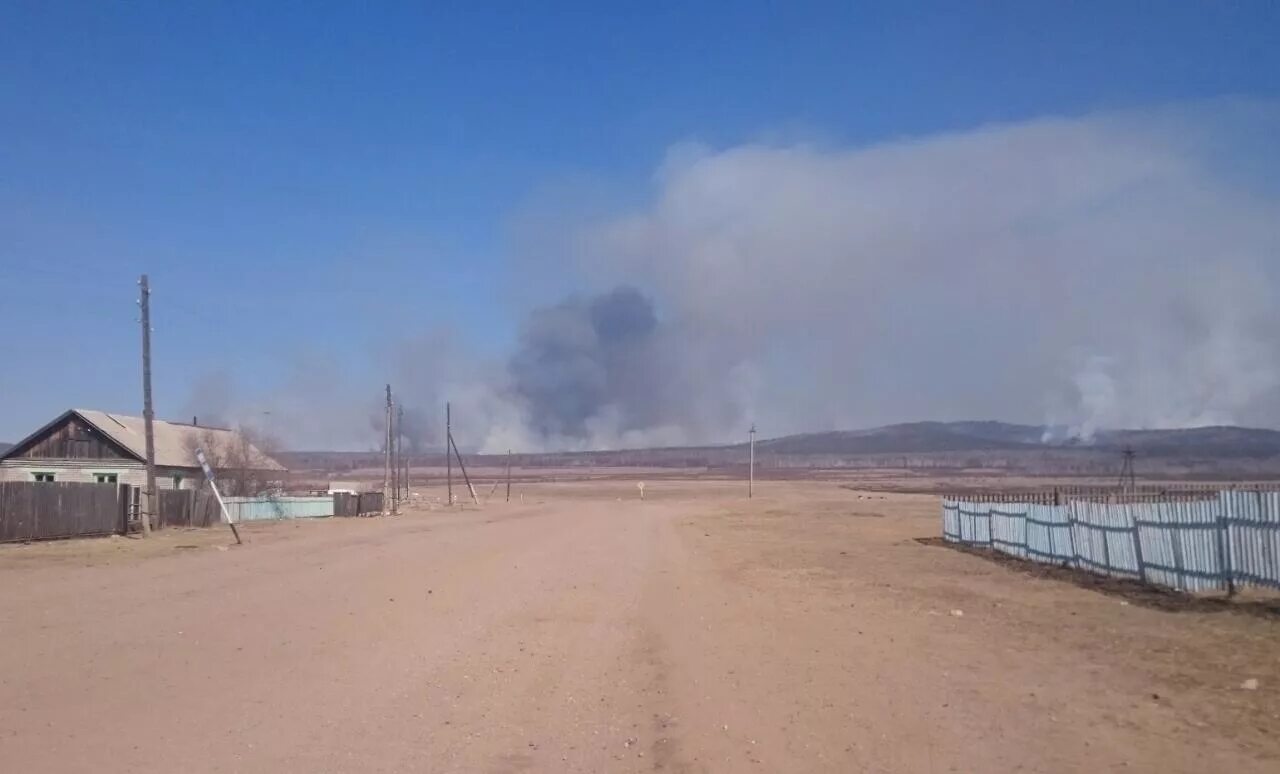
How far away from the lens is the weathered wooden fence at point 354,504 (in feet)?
194

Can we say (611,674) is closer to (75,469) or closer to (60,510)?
(60,510)

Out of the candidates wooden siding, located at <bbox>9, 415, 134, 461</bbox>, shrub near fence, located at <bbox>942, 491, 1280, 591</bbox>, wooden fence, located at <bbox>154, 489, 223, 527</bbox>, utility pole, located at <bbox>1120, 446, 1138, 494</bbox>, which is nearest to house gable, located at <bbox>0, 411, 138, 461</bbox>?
wooden siding, located at <bbox>9, 415, 134, 461</bbox>

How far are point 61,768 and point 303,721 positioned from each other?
76.6 inches

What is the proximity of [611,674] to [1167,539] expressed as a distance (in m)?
11.7

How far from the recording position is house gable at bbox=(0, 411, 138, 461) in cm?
5144

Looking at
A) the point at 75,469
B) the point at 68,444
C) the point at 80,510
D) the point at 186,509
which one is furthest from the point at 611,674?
the point at 68,444

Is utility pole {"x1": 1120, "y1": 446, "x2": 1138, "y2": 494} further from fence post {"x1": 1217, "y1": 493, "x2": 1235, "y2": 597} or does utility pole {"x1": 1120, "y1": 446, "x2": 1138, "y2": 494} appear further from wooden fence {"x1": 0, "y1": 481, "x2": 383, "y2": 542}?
wooden fence {"x1": 0, "y1": 481, "x2": 383, "y2": 542}

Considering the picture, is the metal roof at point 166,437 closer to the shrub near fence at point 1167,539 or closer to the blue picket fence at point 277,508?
the blue picket fence at point 277,508

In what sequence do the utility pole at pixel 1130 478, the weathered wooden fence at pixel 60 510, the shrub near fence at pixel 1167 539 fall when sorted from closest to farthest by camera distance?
the shrub near fence at pixel 1167 539
the weathered wooden fence at pixel 60 510
the utility pole at pixel 1130 478

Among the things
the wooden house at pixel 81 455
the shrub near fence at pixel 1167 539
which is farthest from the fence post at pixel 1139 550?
the wooden house at pixel 81 455

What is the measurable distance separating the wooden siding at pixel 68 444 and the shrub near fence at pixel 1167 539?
41.0 meters

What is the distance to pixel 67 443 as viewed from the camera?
169 feet

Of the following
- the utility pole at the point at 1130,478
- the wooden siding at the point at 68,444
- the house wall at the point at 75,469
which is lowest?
the utility pole at the point at 1130,478

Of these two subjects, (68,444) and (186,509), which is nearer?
(186,509)
